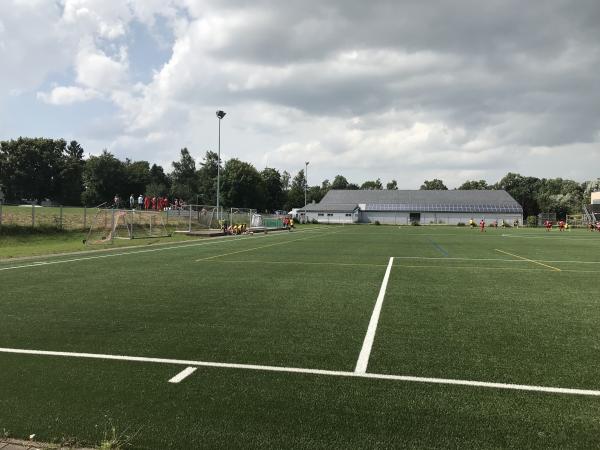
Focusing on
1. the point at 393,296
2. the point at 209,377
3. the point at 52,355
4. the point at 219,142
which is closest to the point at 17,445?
the point at 209,377

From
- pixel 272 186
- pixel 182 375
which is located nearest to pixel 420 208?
pixel 272 186

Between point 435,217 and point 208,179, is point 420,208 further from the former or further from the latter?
point 208,179

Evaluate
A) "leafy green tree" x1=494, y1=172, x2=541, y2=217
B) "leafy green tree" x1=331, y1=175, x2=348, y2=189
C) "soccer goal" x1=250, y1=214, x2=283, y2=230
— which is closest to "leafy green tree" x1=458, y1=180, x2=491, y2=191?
"leafy green tree" x1=494, y1=172, x2=541, y2=217

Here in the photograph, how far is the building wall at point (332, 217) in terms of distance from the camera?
103 meters

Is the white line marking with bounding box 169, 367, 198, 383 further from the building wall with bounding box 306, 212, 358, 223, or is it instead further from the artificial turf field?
the building wall with bounding box 306, 212, 358, 223

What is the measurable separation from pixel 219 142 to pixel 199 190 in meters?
81.8

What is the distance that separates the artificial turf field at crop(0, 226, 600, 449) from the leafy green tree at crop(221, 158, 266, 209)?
84257 millimetres

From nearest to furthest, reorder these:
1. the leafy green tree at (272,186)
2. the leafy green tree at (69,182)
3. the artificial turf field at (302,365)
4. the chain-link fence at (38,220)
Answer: the artificial turf field at (302,365) < the chain-link fence at (38,220) < the leafy green tree at (69,182) < the leafy green tree at (272,186)

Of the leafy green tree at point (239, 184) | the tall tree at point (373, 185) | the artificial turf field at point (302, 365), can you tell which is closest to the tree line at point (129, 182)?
the leafy green tree at point (239, 184)

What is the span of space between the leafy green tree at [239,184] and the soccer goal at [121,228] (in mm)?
57169

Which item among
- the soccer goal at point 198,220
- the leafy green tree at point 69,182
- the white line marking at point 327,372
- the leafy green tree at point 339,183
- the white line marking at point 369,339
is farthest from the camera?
the leafy green tree at point 339,183

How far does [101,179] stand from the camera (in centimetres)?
9400

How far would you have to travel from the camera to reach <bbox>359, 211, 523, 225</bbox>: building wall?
324 ft

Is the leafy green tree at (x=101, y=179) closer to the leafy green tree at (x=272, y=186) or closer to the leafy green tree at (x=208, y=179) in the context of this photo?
the leafy green tree at (x=208, y=179)
